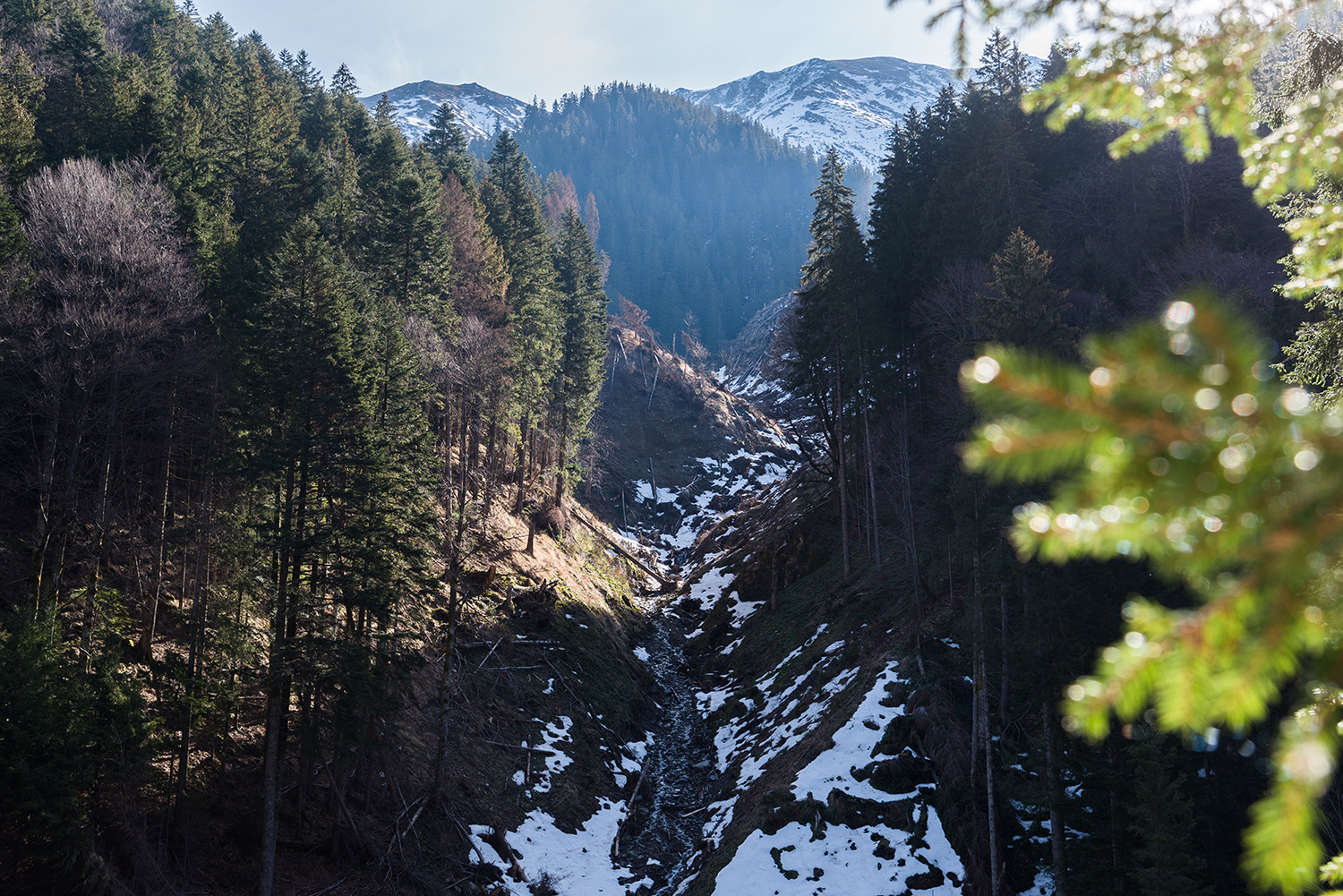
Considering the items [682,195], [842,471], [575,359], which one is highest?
[682,195]

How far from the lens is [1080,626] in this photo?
12.7 m

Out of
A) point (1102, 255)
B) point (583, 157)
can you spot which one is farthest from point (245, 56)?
point (583, 157)

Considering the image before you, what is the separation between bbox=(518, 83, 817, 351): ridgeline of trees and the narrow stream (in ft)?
375

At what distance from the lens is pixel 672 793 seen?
856 inches

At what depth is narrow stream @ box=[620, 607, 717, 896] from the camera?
60.4ft

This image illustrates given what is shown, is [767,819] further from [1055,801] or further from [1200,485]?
[1200,485]

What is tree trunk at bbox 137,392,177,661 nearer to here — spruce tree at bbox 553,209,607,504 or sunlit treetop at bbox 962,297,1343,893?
sunlit treetop at bbox 962,297,1343,893

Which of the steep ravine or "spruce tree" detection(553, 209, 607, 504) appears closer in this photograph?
the steep ravine

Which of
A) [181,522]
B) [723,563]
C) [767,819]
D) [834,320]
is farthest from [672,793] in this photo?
[834,320]

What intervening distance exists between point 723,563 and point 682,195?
518ft

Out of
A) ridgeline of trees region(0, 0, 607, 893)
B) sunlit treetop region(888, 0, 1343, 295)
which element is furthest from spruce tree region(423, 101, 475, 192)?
sunlit treetop region(888, 0, 1343, 295)

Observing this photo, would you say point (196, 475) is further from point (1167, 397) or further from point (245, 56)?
point (245, 56)

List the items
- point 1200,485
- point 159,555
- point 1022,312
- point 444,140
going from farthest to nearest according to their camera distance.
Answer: point 444,140 → point 1022,312 → point 159,555 → point 1200,485

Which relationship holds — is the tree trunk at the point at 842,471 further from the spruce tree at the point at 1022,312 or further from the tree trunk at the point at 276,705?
the tree trunk at the point at 276,705
